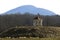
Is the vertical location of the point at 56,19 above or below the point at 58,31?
below

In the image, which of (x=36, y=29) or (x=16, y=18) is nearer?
(x=36, y=29)

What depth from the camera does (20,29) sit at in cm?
2800

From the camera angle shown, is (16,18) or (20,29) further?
(16,18)

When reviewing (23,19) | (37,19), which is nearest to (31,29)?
(37,19)

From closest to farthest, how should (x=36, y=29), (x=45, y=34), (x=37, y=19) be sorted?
(x=45, y=34), (x=36, y=29), (x=37, y=19)

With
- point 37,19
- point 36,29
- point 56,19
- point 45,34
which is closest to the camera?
point 45,34

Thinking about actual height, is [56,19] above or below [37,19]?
below

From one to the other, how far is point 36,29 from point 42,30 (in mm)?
669

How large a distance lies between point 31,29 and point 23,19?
4108 cm

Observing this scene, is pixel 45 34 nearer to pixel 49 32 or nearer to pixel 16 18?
pixel 49 32

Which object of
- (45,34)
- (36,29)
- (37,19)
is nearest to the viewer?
(45,34)

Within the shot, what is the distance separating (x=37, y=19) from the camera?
35562 mm

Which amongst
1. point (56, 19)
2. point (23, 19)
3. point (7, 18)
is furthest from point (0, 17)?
point (56, 19)

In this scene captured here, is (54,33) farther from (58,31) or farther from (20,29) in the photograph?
(20,29)
